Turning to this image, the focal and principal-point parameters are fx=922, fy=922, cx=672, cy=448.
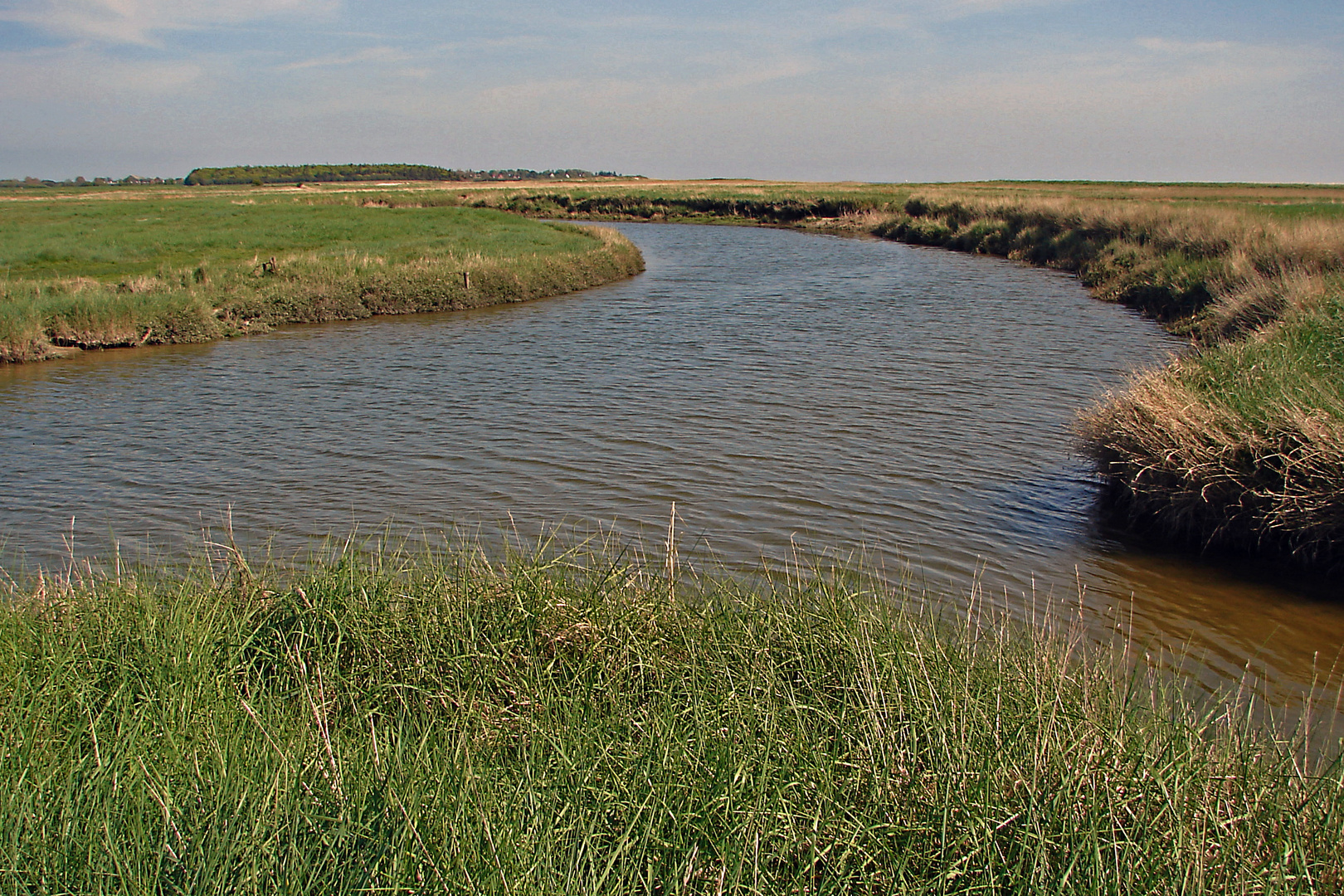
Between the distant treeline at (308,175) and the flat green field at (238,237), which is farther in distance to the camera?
the distant treeline at (308,175)

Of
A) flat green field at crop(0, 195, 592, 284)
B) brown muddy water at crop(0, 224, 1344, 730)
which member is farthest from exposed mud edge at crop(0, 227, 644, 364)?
flat green field at crop(0, 195, 592, 284)

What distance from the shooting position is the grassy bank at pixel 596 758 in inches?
108

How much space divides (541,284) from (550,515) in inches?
766

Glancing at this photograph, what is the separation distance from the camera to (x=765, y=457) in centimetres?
1066

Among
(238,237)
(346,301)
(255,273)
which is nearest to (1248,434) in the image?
(346,301)

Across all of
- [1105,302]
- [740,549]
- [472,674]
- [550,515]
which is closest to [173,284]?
[550,515]

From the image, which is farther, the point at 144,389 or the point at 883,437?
the point at 144,389

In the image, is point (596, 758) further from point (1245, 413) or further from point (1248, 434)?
point (1245, 413)

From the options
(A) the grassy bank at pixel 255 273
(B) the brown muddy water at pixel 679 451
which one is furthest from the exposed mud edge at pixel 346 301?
(B) the brown muddy water at pixel 679 451

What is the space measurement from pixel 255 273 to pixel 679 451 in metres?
18.0

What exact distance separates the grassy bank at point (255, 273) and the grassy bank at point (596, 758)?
668 inches

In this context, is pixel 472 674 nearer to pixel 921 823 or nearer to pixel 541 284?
pixel 921 823

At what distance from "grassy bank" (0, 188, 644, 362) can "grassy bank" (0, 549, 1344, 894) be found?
17.0 m

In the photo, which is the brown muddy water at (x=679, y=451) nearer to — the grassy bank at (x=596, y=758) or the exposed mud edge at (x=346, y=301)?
the exposed mud edge at (x=346, y=301)
